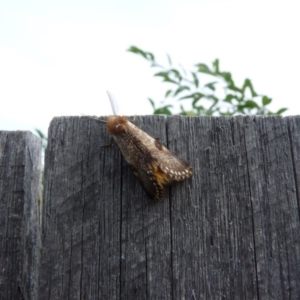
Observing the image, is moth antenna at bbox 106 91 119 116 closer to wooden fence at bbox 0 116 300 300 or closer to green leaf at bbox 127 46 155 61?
wooden fence at bbox 0 116 300 300

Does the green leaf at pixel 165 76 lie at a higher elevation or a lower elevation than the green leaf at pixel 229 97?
higher

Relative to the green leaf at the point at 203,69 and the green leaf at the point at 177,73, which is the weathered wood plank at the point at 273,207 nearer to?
the green leaf at the point at 203,69

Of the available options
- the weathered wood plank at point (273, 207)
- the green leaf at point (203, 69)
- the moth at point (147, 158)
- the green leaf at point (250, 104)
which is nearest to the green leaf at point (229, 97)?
the green leaf at point (250, 104)

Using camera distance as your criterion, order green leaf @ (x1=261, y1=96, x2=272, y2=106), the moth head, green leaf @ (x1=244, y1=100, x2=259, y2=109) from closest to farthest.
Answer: the moth head → green leaf @ (x1=261, y1=96, x2=272, y2=106) → green leaf @ (x1=244, y1=100, x2=259, y2=109)

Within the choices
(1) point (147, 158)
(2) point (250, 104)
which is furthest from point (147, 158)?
(2) point (250, 104)

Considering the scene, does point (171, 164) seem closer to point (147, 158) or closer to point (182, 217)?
point (147, 158)

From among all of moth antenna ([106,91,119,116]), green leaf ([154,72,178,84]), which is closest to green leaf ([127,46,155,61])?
green leaf ([154,72,178,84])
